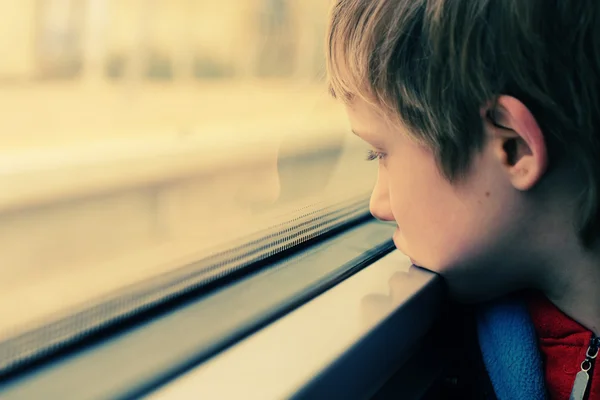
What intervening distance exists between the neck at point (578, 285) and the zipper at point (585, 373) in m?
0.02

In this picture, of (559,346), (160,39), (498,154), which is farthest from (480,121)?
(160,39)

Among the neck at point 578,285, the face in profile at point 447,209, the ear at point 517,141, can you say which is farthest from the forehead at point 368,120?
the neck at point 578,285

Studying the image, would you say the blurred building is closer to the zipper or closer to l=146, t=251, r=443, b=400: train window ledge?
l=146, t=251, r=443, b=400: train window ledge

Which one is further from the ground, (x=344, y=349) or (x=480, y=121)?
(x=480, y=121)

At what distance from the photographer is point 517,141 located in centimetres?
54

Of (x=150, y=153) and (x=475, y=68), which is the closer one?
(x=475, y=68)

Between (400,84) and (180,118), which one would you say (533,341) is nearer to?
(400,84)

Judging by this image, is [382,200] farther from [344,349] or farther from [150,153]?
→ [150,153]

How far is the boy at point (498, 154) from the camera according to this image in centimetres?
50

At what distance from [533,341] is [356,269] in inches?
8.3

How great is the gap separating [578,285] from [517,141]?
0.66 ft

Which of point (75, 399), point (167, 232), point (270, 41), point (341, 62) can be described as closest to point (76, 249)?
point (167, 232)

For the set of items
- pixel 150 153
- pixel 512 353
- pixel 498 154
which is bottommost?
pixel 512 353

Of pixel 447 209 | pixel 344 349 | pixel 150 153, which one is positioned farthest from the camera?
pixel 150 153
